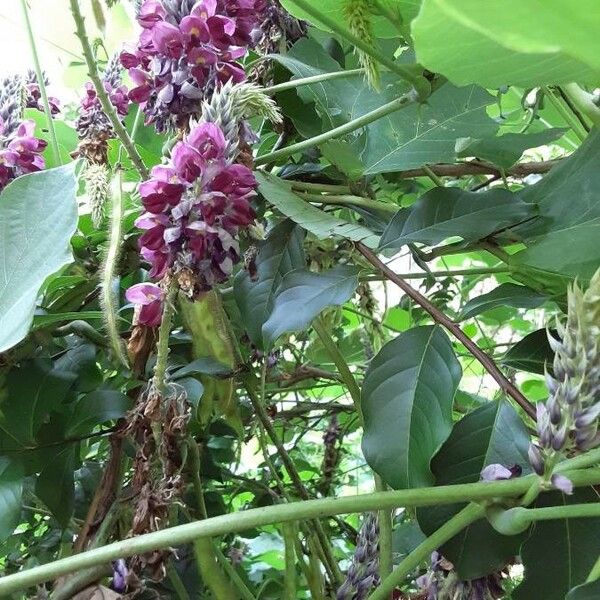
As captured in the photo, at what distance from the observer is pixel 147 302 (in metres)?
0.39

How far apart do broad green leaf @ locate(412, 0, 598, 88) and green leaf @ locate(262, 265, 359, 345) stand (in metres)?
0.17

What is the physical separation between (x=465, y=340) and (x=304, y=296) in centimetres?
10

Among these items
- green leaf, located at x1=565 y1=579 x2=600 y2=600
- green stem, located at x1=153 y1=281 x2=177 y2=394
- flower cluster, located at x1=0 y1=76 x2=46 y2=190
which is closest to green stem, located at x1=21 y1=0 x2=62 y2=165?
flower cluster, located at x1=0 y1=76 x2=46 y2=190

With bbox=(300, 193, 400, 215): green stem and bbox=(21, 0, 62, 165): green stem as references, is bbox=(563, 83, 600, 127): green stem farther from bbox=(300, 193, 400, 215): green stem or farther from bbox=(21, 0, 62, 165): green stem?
bbox=(21, 0, 62, 165): green stem

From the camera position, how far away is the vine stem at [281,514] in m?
0.30

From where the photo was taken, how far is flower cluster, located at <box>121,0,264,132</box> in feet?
1.35

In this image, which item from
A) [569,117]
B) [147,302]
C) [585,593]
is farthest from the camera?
[569,117]

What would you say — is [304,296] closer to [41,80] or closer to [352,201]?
[352,201]

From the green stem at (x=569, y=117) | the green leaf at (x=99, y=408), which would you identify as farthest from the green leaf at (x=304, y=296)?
the green stem at (x=569, y=117)

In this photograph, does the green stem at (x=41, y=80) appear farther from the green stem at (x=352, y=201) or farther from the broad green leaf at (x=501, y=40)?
the broad green leaf at (x=501, y=40)

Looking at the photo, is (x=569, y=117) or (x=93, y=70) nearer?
(x=93, y=70)

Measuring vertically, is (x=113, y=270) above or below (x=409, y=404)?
above

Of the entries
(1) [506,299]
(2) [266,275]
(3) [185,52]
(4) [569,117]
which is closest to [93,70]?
(3) [185,52]

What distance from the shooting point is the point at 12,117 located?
1.70 ft
